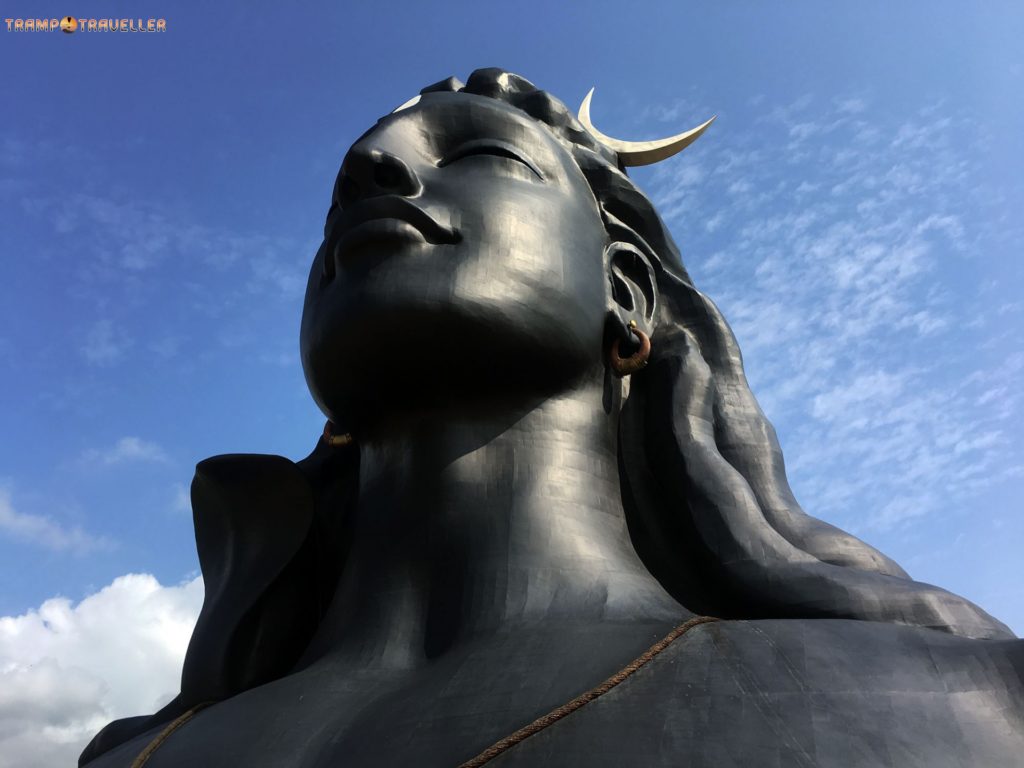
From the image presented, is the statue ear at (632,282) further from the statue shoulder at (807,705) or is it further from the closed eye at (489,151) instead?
the statue shoulder at (807,705)

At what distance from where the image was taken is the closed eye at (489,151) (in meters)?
5.50

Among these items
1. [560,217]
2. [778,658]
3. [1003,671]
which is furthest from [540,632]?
[560,217]

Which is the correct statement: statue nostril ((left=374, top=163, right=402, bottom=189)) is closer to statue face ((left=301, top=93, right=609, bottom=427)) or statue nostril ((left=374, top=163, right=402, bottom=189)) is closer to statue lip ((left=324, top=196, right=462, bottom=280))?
statue face ((left=301, top=93, right=609, bottom=427))

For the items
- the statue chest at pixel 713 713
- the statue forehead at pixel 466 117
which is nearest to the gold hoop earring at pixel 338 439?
the statue forehead at pixel 466 117

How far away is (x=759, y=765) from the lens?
3145mm

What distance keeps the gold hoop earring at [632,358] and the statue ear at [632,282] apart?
0.20 metres

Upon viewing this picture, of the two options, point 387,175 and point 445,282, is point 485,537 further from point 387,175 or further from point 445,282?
point 387,175

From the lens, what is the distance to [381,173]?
5.18 metres

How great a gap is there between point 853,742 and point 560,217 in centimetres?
310

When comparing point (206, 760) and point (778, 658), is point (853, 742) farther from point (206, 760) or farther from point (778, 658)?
point (206, 760)

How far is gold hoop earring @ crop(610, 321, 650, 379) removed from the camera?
548cm

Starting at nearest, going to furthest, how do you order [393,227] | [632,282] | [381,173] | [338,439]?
[393,227] < [381,173] < [338,439] < [632,282]

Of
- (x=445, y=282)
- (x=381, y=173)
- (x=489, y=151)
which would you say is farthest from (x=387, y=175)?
(x=445, y=282)

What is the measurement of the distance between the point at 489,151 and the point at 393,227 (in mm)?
862
